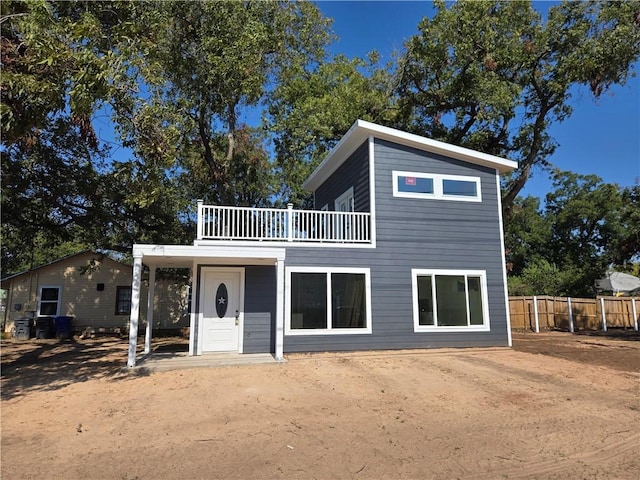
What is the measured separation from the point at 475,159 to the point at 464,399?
7.68 m

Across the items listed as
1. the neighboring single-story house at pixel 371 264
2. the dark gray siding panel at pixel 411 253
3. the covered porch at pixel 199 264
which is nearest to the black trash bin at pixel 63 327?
the covered porch at pixel 199 264

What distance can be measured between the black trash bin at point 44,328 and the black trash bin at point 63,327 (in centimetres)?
22

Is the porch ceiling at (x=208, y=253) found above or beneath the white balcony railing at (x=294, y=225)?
beneath

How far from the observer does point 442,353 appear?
1073 cm

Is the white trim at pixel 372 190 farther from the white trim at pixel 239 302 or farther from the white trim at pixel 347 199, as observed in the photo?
→ the white trim at pixel 239 302

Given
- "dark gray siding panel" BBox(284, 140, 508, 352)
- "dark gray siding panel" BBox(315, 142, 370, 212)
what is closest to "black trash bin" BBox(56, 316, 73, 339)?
"dark gray siding panel" BBox(315, 142, 370, 212)

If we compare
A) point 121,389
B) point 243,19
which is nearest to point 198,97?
point 243,19

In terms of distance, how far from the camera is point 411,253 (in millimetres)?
11477

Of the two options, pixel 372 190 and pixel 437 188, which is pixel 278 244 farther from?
pixel 437 188

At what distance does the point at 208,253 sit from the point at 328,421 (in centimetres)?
515

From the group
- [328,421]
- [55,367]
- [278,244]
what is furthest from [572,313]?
[55,367]

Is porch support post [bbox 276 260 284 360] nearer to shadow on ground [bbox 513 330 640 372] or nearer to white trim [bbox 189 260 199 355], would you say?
white trim [bbox 189 260 199 355]

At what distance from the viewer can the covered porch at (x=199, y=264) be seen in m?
8.90

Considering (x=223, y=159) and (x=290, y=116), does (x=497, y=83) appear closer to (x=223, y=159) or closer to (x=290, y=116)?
(x=290, y=116)
